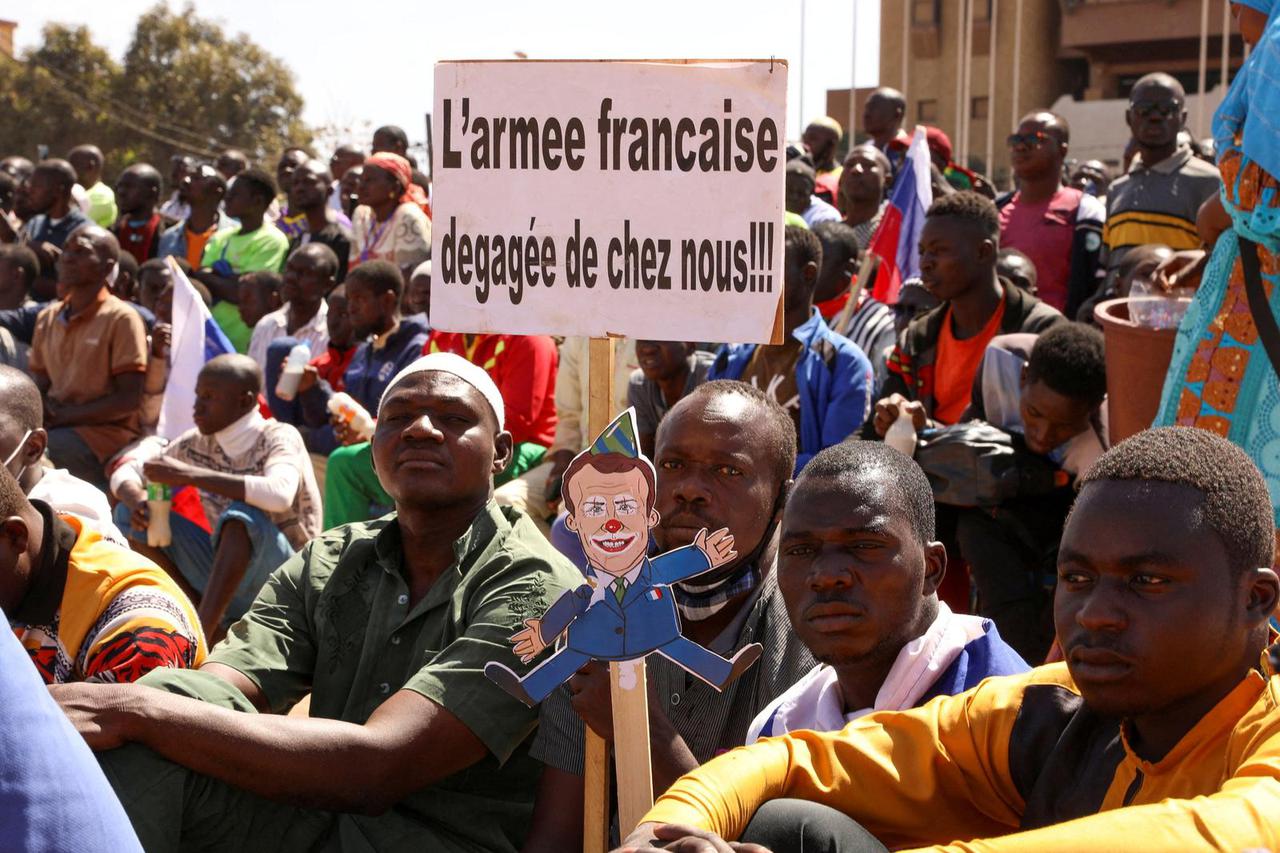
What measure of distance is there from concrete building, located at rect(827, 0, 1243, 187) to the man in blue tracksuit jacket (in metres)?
21.8

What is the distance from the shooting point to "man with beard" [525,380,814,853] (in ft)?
10.8

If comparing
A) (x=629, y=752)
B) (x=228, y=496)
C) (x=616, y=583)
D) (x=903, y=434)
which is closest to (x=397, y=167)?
(x=228, y=496)

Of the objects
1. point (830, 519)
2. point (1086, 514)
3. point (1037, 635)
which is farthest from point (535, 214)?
point (1037, 635)

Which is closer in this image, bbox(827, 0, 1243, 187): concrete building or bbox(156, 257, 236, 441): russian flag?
bbox(156, 257, 236, 441): russian flag

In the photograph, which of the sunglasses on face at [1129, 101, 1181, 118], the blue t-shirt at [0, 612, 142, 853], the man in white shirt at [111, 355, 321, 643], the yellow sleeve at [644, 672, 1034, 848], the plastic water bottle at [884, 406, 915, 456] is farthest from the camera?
the sunglasses on face at [1129, 101, 1181, 118]

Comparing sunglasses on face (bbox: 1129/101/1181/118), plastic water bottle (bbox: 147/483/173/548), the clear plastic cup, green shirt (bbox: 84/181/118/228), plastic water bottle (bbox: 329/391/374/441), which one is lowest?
plastic water bottle (bbox: 147/483/173/548)

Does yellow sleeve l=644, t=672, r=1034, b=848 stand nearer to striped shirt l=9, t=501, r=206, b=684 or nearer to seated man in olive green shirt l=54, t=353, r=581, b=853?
seated man in olive green shirt l=54, t=353, r=581, b=853

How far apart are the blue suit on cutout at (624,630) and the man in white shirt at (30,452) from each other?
2110 millimetres

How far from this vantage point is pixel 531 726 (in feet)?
10.8

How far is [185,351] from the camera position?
7.63 meters

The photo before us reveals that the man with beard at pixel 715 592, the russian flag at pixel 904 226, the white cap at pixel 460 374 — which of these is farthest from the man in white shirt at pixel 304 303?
the man with beard at pixel 715 592

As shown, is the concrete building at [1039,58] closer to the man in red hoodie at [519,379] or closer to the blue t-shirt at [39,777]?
the man in red hoodie at [519,379]

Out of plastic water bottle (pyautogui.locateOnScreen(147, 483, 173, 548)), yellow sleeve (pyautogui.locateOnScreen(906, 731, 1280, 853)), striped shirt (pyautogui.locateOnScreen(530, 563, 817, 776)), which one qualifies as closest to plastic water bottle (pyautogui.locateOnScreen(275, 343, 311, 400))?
plastic water bottle (pyautogui.locateOnScreen(147, 483, 173, 548))

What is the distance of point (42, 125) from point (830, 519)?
2823 centimetres
